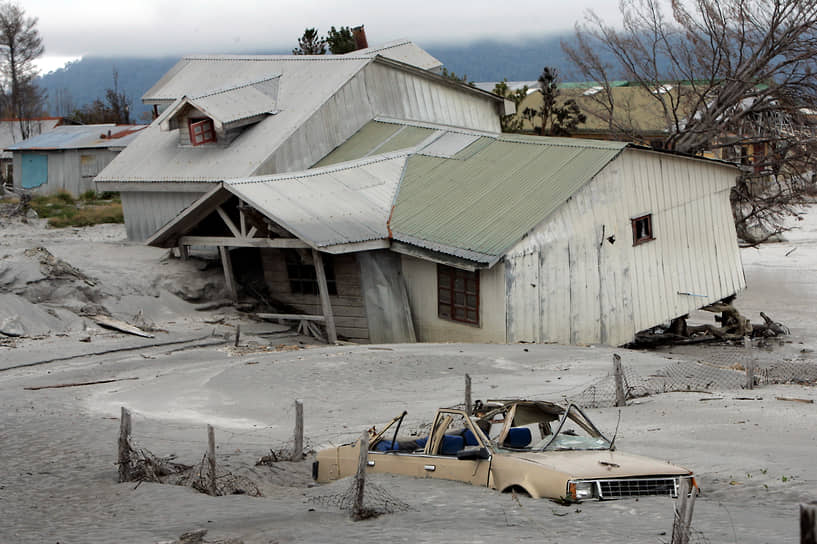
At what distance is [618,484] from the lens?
8.60 m

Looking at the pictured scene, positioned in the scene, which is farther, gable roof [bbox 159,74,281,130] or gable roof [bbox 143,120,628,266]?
gable roof [bbox 159,74,281,130]

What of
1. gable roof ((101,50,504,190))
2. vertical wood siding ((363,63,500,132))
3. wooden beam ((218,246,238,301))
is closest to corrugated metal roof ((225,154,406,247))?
wooden beam ((218,246,238,301))

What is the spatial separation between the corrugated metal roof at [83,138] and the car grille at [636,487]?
48259mm

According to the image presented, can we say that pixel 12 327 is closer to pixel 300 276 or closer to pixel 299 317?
pixel 299 317

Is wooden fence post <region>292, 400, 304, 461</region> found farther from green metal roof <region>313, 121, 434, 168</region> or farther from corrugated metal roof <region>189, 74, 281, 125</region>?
corrugated metal roof <region>189, 74, 281, 125</region>

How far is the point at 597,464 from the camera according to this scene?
8.89 m

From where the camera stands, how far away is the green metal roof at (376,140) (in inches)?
1196

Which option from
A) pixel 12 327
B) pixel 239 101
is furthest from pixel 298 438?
pixel 239 101

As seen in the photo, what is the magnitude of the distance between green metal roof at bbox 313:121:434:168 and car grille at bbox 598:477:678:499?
22.0 metres

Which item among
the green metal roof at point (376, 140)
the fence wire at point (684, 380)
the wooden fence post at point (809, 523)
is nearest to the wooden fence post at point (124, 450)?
the fence wire at point (684, 380)

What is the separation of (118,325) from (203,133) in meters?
12.2

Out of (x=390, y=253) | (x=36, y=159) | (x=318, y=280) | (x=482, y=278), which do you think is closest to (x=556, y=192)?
(x=482, y=278)

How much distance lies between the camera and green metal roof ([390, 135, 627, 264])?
22641mm

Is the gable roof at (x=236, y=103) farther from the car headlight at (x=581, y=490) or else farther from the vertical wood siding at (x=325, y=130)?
the car headlight at (x=581, y=490)
